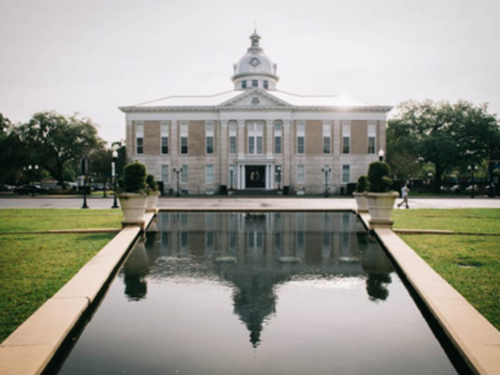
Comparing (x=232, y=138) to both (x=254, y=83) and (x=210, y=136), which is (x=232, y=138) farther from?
(x=254, y=83)

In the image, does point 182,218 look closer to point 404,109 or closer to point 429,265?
point 429,265

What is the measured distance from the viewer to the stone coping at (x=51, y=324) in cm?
454

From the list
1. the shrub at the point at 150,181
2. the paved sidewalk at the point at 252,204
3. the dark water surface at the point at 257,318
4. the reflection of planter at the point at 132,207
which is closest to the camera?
the dark water surface at the point at 257,318

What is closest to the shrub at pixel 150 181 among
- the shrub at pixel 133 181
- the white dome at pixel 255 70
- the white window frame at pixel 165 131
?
the shrub at pixel 133 181

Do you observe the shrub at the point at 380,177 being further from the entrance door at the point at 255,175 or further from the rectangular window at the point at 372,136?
the rectangular window at the point at 372,136

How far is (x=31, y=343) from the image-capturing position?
16.3ft

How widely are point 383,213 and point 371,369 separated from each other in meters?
10.2

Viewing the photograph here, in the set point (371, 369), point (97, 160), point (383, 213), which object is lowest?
point (371, 369)

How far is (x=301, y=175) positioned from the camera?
60.5m

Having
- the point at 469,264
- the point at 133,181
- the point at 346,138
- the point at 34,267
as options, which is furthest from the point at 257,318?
the point at 346,138

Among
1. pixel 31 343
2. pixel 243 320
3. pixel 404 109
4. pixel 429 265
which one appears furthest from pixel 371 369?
pixel 404 109

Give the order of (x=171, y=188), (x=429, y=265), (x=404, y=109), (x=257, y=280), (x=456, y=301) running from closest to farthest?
(x=456, y=301), (x=257, y=280), (x=429, y=265), (x=171, y=188), (x=404, y=109)

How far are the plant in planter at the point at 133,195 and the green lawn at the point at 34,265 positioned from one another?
3.47ft

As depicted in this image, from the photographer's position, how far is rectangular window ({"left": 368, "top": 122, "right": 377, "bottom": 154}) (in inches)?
2383
